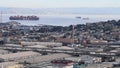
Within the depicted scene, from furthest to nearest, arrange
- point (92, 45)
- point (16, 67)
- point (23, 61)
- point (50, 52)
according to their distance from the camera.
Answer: point (92, 45) < point (50, 52) < point (23, 61) < point (16, 67)

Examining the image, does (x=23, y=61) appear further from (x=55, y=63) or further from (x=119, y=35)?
(x=119, y=35)

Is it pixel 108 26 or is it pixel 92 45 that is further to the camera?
pixel 108 26

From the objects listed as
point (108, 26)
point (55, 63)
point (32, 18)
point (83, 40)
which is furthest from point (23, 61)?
point (32, 18)

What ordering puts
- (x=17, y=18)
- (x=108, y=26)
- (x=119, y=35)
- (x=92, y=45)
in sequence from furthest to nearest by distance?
(x=17, y=18) < (x=108, y=26) < (x=119, y=35) < (x=92, y=45)

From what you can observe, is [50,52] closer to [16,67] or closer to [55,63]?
[16,67]

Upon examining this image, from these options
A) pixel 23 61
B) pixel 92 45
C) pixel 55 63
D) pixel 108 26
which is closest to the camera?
pixel 55 63

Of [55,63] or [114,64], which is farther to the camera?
[114,64]

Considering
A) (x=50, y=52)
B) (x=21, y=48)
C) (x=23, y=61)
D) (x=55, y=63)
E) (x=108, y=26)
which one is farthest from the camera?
(x=108, y=26)

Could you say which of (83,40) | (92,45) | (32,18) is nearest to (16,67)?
(92,45)

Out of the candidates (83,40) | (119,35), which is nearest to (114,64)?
(83,40)
